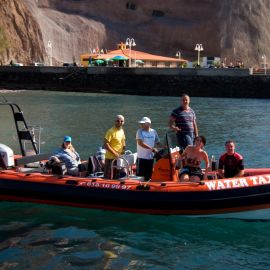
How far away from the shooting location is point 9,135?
2447cm

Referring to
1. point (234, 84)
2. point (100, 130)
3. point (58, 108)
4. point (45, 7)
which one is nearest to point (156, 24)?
point (45, 7)

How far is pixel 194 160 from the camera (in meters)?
11.1

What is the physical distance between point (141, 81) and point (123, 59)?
10665 mm

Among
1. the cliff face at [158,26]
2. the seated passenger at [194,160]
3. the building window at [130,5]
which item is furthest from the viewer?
the building window at [130,5]

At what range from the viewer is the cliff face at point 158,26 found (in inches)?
2874

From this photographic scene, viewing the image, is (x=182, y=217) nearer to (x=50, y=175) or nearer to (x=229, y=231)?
(x=229, y=231)

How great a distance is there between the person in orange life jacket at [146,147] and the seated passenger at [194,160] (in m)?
0.64

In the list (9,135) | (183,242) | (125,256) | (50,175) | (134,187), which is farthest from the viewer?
(9,135)

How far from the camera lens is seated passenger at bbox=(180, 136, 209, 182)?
11.0m

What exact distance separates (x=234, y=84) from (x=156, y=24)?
29788 millimetres

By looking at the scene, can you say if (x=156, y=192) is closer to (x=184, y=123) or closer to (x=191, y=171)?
(x=191, y=171)

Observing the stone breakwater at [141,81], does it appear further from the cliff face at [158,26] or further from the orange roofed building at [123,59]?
the cliff face at [158,26]

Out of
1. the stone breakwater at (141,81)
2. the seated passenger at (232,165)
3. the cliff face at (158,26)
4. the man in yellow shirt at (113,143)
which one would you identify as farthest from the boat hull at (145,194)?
the cliff face at (158,26)

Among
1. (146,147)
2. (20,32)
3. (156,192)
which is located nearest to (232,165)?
(156,192)
